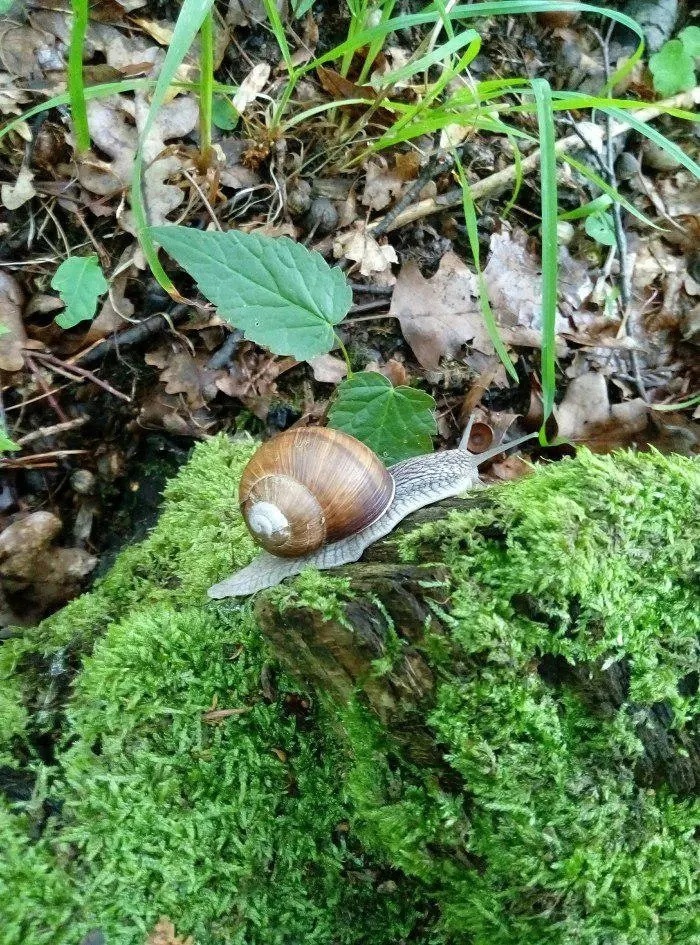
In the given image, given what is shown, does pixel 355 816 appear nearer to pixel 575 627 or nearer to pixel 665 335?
pixel 575 627

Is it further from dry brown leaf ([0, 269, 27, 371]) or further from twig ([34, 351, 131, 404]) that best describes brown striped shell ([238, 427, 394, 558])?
dry brown leaf ([0, 269, 27, 371])

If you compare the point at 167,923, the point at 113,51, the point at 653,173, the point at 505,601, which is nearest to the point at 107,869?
the point at 167,923

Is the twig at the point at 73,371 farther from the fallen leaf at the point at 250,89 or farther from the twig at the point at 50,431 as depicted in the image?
the fallen leaf at the point at 250,89

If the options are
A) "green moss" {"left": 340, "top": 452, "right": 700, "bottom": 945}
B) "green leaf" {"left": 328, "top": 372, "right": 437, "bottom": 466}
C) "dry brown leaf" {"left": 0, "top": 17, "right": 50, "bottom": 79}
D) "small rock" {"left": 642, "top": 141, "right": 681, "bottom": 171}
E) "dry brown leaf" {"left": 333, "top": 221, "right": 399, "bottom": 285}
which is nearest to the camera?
"green moss" {"left": 340, "top": 452, "right": 700, "bottom": 945}

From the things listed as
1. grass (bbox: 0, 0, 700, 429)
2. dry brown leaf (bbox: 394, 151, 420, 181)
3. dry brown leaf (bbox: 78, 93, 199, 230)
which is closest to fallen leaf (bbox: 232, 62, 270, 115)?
grass (bbox: 0, 0, 700, 429)

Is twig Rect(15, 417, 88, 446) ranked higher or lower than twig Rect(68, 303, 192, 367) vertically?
lower

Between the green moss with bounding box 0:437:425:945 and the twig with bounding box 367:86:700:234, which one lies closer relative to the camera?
the green moss with bounding box 0:437:425:945
